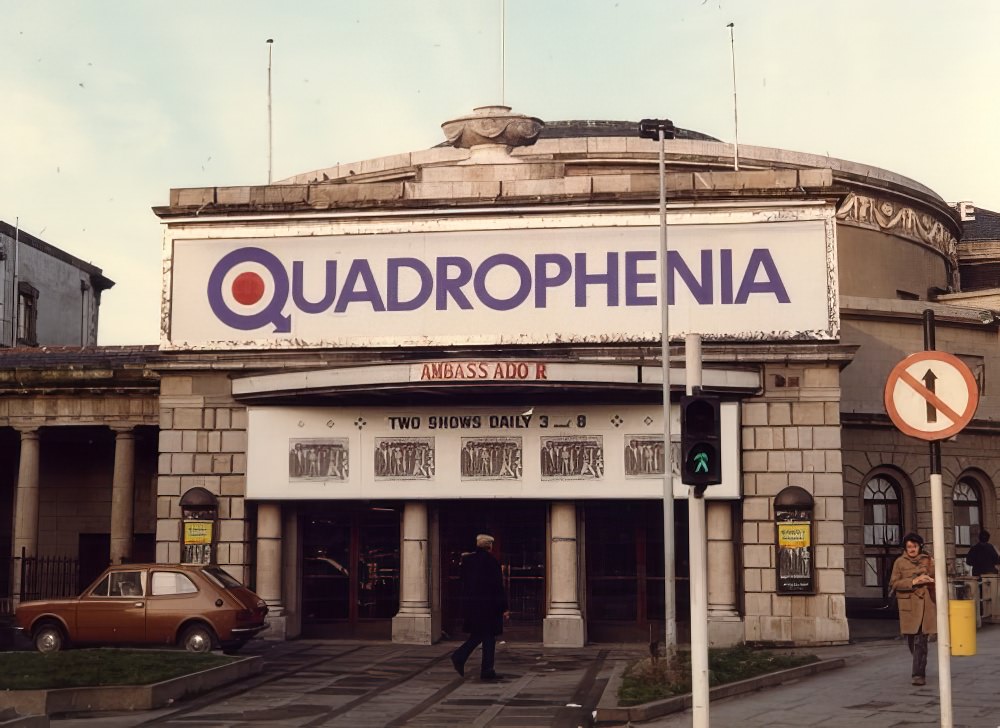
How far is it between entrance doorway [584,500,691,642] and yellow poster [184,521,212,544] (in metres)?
7.10

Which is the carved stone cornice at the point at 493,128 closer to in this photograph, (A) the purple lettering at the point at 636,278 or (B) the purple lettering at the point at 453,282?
(B) the purple lettering at the point at 453,282

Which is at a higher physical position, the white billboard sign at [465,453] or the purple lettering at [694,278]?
the purple lettering at [694,278]

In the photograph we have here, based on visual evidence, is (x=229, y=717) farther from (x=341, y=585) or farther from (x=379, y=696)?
(x=341, y=585)

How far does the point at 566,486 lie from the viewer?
84.0 feet

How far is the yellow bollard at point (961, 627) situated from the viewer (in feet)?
40.7

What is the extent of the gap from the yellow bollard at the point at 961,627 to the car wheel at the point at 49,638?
15.5m

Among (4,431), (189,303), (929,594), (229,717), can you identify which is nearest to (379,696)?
(229,717)

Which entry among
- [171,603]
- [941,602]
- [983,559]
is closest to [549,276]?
[171,603]

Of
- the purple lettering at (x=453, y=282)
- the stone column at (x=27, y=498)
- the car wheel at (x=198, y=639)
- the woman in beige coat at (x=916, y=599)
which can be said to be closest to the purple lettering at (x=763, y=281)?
the purple lettering at (x=453, y=282)

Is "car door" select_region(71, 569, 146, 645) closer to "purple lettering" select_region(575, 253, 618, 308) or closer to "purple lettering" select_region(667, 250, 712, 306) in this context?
"purple lettering" select_region(575, 253, 618, 308)

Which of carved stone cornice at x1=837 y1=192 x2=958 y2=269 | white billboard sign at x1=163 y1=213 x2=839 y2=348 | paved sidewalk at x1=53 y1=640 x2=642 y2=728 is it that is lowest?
paved sidewalk at x1=53 y1=640 x2=642 y2=728

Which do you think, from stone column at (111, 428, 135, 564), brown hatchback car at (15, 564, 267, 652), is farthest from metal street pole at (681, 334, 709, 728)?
stone column at (111, 428, 135, 564)

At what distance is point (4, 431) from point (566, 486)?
1487 cm

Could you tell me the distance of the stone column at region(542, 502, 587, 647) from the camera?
25438 mm
